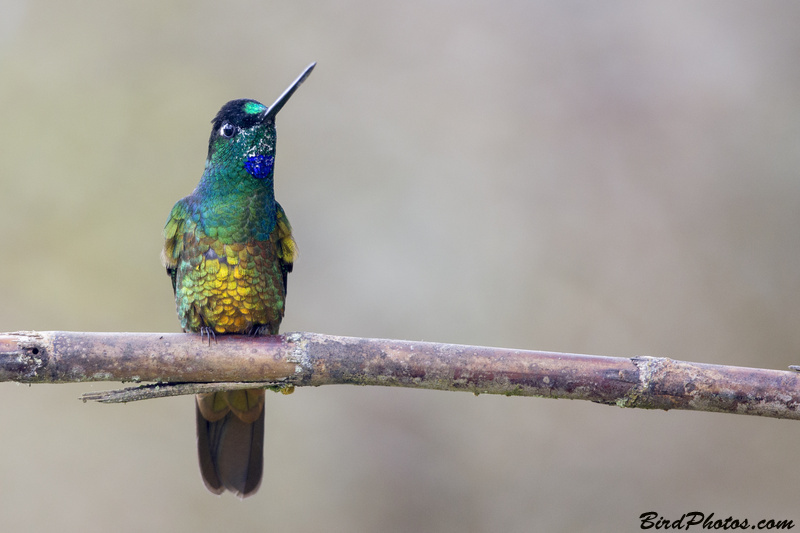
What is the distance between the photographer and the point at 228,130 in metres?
3.04

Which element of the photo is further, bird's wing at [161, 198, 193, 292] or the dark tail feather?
the dark tail feather

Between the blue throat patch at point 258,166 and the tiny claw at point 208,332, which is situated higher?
the blue throat patch at point 258,166

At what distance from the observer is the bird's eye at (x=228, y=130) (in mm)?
3031

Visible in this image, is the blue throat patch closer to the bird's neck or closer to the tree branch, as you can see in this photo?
the bird's neck

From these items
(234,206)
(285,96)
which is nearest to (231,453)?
(234,206)

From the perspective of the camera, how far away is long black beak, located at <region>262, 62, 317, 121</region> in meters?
2.73

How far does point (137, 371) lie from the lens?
235cm

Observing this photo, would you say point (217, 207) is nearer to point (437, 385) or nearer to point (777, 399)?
point (437, 385)

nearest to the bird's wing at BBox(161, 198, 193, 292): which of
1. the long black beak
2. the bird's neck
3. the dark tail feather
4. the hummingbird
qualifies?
the hummingbird

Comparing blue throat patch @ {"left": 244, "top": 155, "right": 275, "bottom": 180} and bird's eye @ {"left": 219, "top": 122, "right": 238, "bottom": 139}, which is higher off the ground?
bird's eye @ {"left": 219, "top": 122, "right": 238, "bottom": 139}

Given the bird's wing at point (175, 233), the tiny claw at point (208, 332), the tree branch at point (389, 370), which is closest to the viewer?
the tree branch at point (389, 370)

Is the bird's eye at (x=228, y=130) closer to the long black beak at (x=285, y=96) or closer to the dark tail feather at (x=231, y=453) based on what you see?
the long black beak at (x=285, y=96)

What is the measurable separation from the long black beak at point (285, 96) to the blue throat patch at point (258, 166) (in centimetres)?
17

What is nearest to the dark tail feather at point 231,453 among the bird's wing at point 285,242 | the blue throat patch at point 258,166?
the bird's wing at point 285,242
